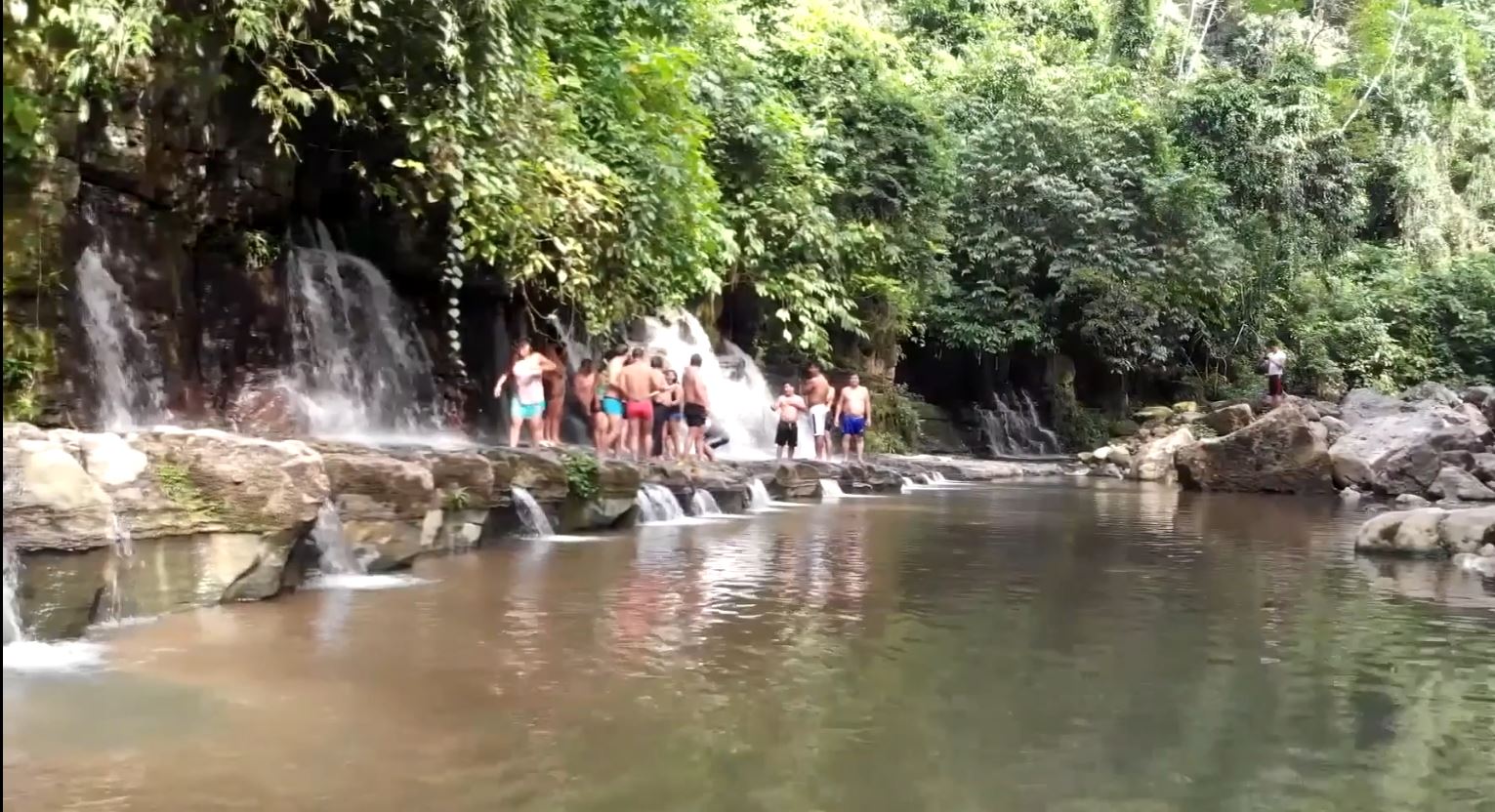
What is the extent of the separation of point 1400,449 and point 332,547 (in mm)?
17253

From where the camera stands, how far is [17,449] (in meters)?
6.18

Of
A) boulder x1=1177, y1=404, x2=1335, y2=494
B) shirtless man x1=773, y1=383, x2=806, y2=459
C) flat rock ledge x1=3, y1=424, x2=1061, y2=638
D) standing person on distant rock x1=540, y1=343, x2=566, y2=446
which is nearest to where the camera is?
flat rock ledge x1=3, y1=424, x2=1061, y2=638

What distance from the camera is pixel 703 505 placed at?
46.5 ft

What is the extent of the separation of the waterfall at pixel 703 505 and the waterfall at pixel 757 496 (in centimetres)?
85

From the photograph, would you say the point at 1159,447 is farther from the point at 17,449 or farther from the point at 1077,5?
the point at 17,449

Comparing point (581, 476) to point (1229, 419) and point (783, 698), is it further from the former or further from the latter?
point (1229, 419)

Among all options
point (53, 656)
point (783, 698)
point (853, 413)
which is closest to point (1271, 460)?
point (853, 413)

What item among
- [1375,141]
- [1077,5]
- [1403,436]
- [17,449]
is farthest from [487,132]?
[1375,141]

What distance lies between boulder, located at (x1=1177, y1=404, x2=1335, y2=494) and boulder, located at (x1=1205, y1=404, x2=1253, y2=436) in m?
4.91

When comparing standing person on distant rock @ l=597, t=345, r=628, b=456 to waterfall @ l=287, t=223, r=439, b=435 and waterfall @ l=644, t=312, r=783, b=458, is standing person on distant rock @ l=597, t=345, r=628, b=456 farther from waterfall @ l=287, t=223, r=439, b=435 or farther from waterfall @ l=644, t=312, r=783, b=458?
waterfall @ l=644, t=312, r=783, b=458

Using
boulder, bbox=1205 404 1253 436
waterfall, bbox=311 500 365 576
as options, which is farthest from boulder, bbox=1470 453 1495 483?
waterfall, bbox=311 500 365 576

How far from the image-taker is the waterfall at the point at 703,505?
14.0 m

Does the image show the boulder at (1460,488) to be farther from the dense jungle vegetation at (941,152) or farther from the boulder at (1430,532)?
the dense jungle vegetation at (941,152)

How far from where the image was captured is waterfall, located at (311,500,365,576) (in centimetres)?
833
